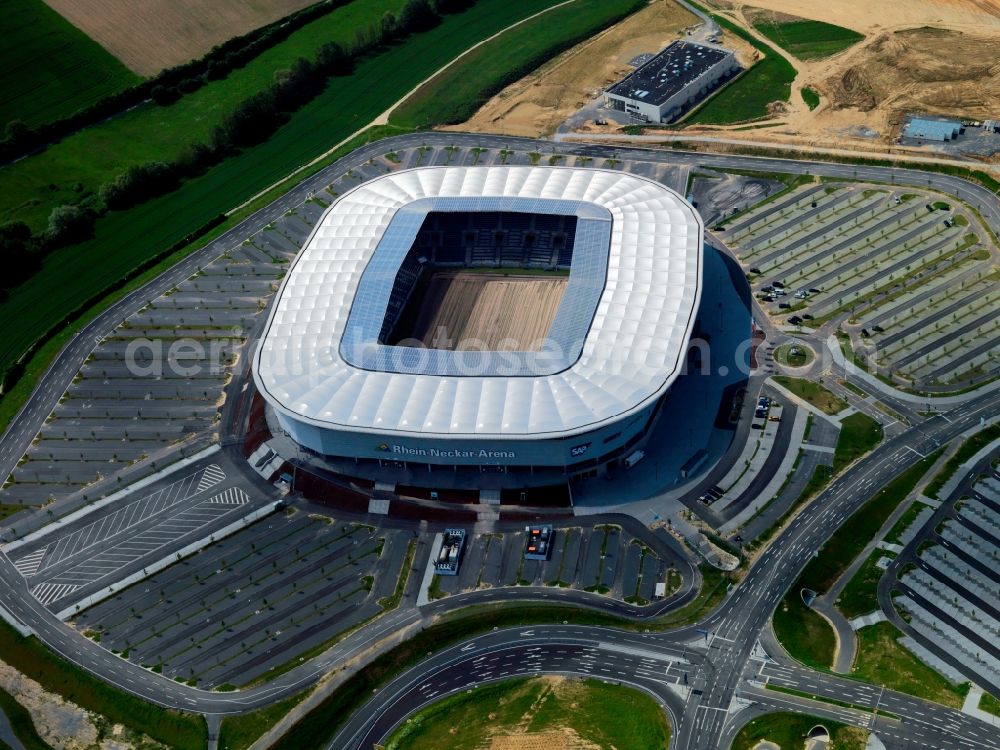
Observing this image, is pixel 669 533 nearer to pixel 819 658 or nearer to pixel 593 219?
pixel 819 658

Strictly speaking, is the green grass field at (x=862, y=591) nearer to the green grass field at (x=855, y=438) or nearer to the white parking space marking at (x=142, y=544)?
the green grass field at (x=855, y=438)

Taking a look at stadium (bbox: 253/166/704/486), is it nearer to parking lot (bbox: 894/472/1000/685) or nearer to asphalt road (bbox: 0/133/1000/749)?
asphalt road (bbox: 0/133/1000/749)

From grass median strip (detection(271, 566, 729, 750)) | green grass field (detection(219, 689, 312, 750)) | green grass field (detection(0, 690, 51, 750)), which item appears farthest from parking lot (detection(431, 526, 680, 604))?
green grass field (detection(0, 690, 51, 750))

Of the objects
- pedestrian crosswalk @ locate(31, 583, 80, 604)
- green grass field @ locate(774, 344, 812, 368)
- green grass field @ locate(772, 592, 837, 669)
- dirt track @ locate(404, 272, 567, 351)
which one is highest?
dirt track @ locate(404, 272, 567, 351)

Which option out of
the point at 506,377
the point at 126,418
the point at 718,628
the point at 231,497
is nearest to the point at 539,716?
the point at 718,628

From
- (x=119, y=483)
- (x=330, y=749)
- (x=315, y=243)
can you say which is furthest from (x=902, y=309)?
(x=119, y=483)

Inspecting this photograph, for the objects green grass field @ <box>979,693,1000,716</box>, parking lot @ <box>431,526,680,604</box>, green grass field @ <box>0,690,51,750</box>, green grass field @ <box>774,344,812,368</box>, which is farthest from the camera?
green grass field @ <box>774,344,812,368</box>
